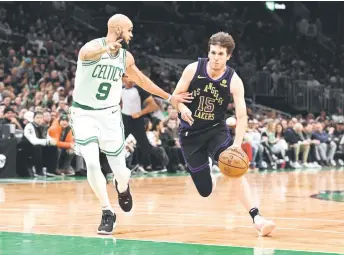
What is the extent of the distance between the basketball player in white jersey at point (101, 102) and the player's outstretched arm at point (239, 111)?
47 cm

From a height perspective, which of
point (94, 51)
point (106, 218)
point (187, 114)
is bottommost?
point (106, 218)

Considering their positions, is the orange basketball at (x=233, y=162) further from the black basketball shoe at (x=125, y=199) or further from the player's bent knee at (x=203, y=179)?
the black basketball shoe at (x=125, y=199)

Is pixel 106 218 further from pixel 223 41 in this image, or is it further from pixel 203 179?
pixel 223 41

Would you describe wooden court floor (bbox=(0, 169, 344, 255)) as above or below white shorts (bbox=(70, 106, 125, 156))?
below

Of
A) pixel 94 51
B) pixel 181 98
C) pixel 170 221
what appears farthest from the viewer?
pixel 170 221

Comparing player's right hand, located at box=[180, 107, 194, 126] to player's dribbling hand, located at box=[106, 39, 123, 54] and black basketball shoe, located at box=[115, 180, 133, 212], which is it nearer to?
player's dribbling hand, located at box=[106, 39, 123, 54]

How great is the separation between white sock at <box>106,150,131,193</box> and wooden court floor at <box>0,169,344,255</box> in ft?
1.37

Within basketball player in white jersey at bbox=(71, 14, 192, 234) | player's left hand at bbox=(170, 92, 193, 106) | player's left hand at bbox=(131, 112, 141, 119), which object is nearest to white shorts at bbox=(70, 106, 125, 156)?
basketball player in white jersey at bbox=(71, 14, 192, 234)

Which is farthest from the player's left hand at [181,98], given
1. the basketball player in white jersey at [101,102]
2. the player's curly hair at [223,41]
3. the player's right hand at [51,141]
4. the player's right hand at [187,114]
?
the player's right hand at [51,141]

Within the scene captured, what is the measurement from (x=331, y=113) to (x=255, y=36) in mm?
6796

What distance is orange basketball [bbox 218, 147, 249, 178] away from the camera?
25.5 ft

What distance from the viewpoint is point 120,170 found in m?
8.73

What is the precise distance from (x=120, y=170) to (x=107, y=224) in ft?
2.66

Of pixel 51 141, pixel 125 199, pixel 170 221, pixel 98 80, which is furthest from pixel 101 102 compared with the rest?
pixel 51 141
